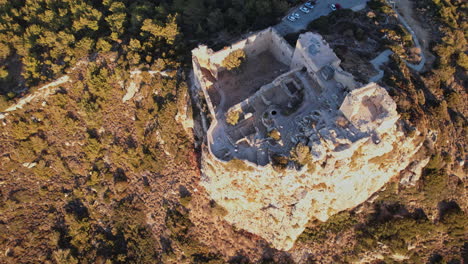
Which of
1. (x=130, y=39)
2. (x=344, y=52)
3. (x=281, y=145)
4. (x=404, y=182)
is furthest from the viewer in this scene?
(x=130, y=39)

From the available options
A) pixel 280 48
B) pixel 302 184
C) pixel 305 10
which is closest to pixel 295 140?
pixel 302 184

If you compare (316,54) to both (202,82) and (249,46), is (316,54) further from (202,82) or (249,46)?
(202,82)

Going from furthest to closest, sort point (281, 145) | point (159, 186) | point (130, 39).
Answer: point (130, 39) < point (159, 186) < point (281, 145)

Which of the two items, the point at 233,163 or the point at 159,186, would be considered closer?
the point at 233,163

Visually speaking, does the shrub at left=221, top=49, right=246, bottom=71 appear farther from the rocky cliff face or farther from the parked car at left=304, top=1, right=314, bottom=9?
the parked car at left=304, top=1, right=314, bottom=9

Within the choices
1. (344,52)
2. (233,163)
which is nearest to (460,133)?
(344,52)

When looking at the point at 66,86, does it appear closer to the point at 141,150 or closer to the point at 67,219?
the point at 141,150
